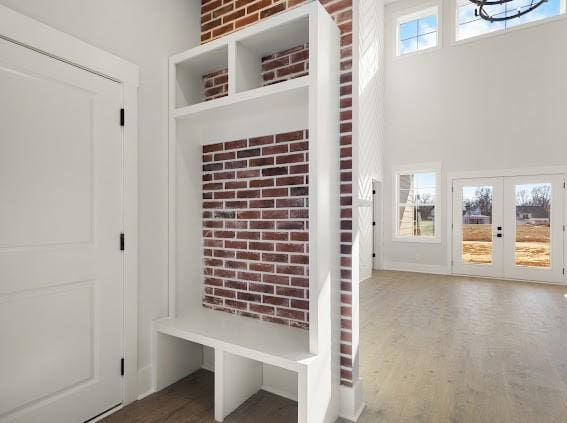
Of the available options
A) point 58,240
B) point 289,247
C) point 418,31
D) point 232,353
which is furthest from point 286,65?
point 418,31

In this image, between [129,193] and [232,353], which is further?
[129,193]

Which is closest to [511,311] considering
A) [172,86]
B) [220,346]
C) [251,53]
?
[220,346]

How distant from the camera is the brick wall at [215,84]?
2.47m

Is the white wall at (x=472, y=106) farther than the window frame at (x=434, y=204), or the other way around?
the window frame at (x=434, y=204)

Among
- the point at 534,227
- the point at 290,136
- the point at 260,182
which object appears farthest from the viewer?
the point at 534,227

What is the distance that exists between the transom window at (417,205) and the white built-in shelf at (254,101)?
584 cm

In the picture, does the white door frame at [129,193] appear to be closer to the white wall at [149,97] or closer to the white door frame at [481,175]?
the white wall at [149,97]

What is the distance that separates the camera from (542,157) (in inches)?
233

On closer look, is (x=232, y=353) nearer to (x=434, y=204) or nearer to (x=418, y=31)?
(x=434, y=204)

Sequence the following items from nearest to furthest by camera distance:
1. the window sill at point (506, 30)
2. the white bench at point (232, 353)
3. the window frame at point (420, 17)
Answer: the white bench at point (232, 353) < the window sill at point (506, 30) < the window frame at point (420, 17)

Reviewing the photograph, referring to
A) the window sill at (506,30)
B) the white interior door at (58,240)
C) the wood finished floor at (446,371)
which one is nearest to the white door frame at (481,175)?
→ the wood finished floor at (446,371)

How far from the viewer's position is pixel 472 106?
6477mm

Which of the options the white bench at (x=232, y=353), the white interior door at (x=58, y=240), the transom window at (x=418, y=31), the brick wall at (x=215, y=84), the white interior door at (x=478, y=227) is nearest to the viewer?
the white interior door at (x=58, y=240)

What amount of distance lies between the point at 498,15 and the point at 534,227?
426 centimetres
